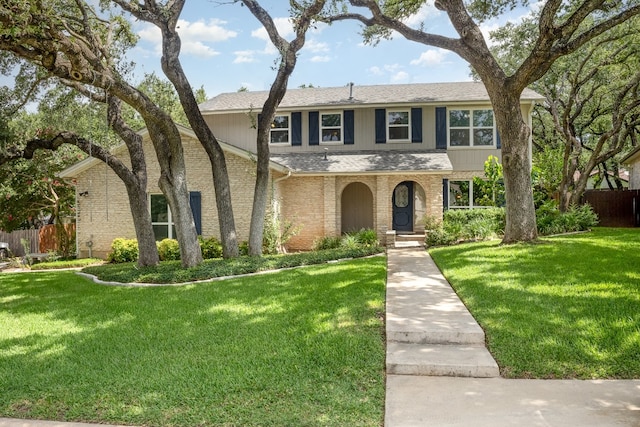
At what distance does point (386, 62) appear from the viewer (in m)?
23.4

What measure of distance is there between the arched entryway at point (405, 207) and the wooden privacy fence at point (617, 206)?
9907 millimetres

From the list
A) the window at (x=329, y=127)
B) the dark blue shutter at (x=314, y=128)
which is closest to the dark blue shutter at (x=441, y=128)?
the window at (x=329, y=127)

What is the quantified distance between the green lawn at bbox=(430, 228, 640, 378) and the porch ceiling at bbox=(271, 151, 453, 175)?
5.83 meters

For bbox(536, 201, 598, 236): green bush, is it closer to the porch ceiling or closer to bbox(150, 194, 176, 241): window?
the porch ceiling

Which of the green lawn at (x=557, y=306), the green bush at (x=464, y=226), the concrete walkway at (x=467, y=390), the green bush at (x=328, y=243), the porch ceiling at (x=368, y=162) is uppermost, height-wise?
the porch ceiling at (x=368, y=162)

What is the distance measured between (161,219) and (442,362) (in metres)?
14.1

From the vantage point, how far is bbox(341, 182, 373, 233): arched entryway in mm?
19516

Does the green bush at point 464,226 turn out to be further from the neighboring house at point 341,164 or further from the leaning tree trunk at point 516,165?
the leaning tree trunk at point 516,165

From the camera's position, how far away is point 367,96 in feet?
63.9

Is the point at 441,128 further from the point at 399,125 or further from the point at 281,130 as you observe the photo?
the point at 281,130

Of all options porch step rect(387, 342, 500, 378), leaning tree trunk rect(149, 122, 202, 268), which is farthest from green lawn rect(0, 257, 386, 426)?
leaning tree trunk rect(149, 122, 202, 268)

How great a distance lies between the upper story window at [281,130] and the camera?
19641 millimetres

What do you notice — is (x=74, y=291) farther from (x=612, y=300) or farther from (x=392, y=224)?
(x=392, y=224)

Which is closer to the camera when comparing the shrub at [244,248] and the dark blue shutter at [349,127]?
the shrub at [244,248]
